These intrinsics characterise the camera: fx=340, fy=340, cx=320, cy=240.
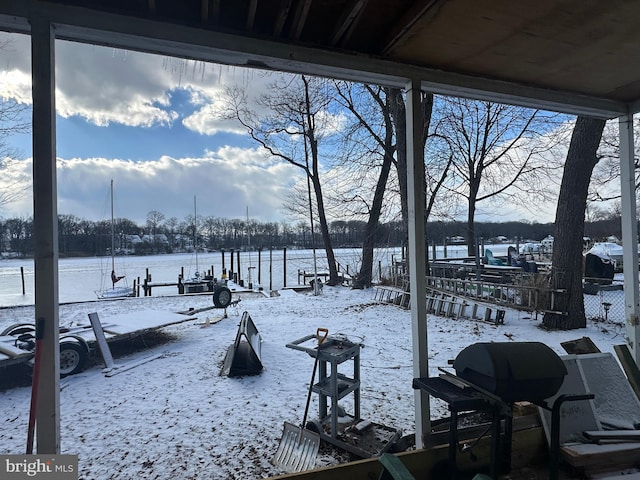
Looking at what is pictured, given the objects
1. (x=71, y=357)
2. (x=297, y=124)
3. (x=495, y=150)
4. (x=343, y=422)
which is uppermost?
(x=297, y=124)

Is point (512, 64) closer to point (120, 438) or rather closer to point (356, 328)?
point (120, 438)

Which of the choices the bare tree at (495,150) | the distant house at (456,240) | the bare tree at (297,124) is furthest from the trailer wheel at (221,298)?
the distant house at (456,240)

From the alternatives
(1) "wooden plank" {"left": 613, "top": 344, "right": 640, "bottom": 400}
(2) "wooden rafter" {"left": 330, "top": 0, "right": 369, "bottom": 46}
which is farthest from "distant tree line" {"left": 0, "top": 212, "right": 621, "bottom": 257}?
(2) "wooden rafter" {"left": 330, "top": 0, "right": 369, "bottom": 46}

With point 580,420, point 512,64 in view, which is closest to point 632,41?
point 512,64

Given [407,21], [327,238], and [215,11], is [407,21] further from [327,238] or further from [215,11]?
[327,238]

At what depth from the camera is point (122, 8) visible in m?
1.57

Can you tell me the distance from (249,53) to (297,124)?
12409 millimetres

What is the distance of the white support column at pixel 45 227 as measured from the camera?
4.74 ft

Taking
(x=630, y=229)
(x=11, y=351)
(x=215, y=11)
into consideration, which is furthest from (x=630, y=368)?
(x=11, y=351)

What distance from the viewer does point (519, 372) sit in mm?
1504

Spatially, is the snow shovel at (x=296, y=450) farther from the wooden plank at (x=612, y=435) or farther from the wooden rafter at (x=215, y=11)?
the wooden rafter at (x=215, y=11)

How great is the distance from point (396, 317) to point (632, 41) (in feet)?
20.3

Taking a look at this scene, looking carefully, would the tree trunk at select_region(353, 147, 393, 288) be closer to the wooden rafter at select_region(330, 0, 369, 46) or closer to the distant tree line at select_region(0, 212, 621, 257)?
the distant tree line at select_region(0, 212, 621, 257)

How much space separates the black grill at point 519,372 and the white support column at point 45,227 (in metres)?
1.91
